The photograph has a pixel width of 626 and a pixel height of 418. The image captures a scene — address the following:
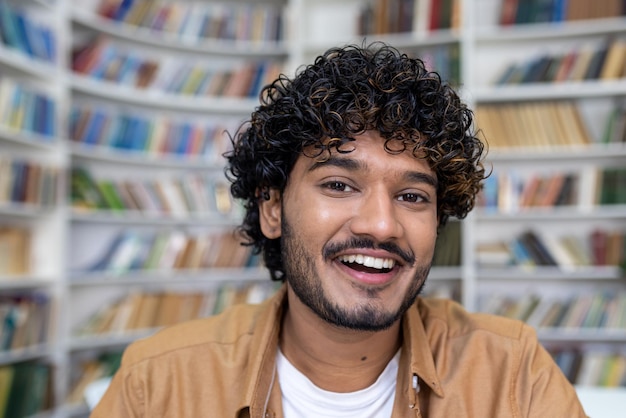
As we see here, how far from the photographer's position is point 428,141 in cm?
124

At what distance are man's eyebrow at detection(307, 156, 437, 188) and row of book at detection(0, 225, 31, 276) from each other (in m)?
2.26

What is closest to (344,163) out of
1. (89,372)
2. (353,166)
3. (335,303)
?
(353,166)

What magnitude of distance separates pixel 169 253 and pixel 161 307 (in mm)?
335

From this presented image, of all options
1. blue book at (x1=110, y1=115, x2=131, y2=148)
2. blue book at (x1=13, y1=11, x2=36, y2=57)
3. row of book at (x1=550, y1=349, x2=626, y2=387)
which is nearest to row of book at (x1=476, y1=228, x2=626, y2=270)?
row of book at (x1=550, y1=349, x2=626, y2=387)

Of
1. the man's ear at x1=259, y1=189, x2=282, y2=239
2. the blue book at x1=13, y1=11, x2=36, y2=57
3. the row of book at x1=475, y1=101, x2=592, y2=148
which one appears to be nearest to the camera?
the man's ear at x1=259, y1=189, x2=282, y2=239

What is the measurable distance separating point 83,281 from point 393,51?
2515 millimetres

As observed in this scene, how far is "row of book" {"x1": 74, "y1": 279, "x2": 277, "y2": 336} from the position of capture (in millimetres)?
3361

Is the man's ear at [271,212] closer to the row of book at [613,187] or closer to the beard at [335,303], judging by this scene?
the beard at [335,303]

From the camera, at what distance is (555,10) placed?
129 inches

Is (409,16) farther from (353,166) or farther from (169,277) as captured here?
(353,166)

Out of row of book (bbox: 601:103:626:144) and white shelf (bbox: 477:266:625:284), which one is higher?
row of book (bbox: 601:103:626:144)

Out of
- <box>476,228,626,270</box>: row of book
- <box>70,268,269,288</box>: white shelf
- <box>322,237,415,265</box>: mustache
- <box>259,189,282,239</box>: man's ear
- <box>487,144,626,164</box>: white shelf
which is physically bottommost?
→ <box>70,268,269,288</box>: white shelf

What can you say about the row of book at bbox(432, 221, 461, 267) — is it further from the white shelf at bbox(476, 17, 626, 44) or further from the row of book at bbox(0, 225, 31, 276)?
Answer: the row of book at bbox(0, 225, 31, 276)

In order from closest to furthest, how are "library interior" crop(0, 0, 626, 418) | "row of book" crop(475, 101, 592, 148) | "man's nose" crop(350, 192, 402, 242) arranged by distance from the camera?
"man's nose" crop(350, 192, 402, 242) < "library interior" crop(0, 0, 626, 418) < "row of book" crop(475, 101, 592, 148)
